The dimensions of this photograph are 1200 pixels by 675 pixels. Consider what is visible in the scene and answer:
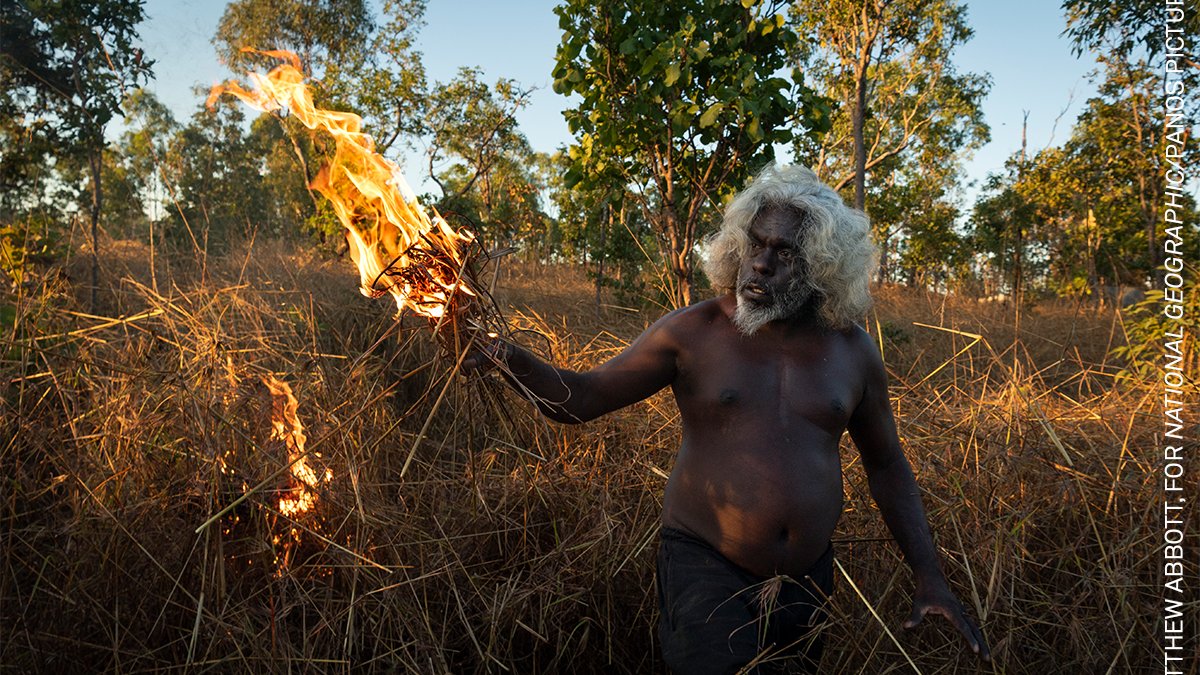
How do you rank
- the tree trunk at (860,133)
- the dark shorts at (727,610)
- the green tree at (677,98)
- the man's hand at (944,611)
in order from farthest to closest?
the tree trunk at (860,133)
the green tree at (677,98)
the man's hand at (944,611)
the dark shorts at (727,610)

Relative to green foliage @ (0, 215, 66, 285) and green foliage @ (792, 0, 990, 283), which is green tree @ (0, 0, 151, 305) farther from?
green foliage @ (792, 0, 990, 283)

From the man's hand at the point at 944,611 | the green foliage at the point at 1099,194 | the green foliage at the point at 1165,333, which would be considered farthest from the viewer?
the green foliage at the point at 1099,194

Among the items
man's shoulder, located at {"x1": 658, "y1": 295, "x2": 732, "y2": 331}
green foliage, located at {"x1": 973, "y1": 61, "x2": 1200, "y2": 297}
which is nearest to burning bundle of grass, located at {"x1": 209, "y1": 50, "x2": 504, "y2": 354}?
man's shoulder, located at {"x1": 658, "y1": 295, "x2": 732, "y2": 331}

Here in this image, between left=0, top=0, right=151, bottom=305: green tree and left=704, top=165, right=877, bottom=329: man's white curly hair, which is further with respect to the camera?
left=0, top=0, right=151, bottom=305: green tree

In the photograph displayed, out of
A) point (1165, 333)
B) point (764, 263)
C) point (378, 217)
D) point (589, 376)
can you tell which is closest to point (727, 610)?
point (589, 376)

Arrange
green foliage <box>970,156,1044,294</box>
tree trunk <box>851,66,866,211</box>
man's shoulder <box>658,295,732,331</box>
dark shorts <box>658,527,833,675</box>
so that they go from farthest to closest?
green foliage <box>970,156,1044,294</box>, tree trunk <box>851,66,866,211</box>, man's shoulder <box>658,295,732,331</box>, dark shorts <box>658,527,833,675</box>

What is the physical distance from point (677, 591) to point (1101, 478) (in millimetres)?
2715

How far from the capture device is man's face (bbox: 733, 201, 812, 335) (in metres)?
2.31

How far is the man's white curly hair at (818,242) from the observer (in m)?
2.39

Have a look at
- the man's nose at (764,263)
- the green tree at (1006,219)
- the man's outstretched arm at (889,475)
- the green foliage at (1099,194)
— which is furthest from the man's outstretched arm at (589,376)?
the green tree at (1006,219)

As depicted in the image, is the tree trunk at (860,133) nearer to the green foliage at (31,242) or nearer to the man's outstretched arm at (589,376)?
the man's outstretched arm at (589,376)

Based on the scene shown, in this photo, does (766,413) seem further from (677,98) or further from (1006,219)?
(1006,219)

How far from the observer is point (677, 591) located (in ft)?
7.24

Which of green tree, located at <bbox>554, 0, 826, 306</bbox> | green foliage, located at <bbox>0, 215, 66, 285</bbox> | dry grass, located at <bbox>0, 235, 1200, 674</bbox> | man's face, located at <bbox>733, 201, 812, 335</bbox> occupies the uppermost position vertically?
green tree, located at <bbox>554, 0, 826, 306</bbox>
